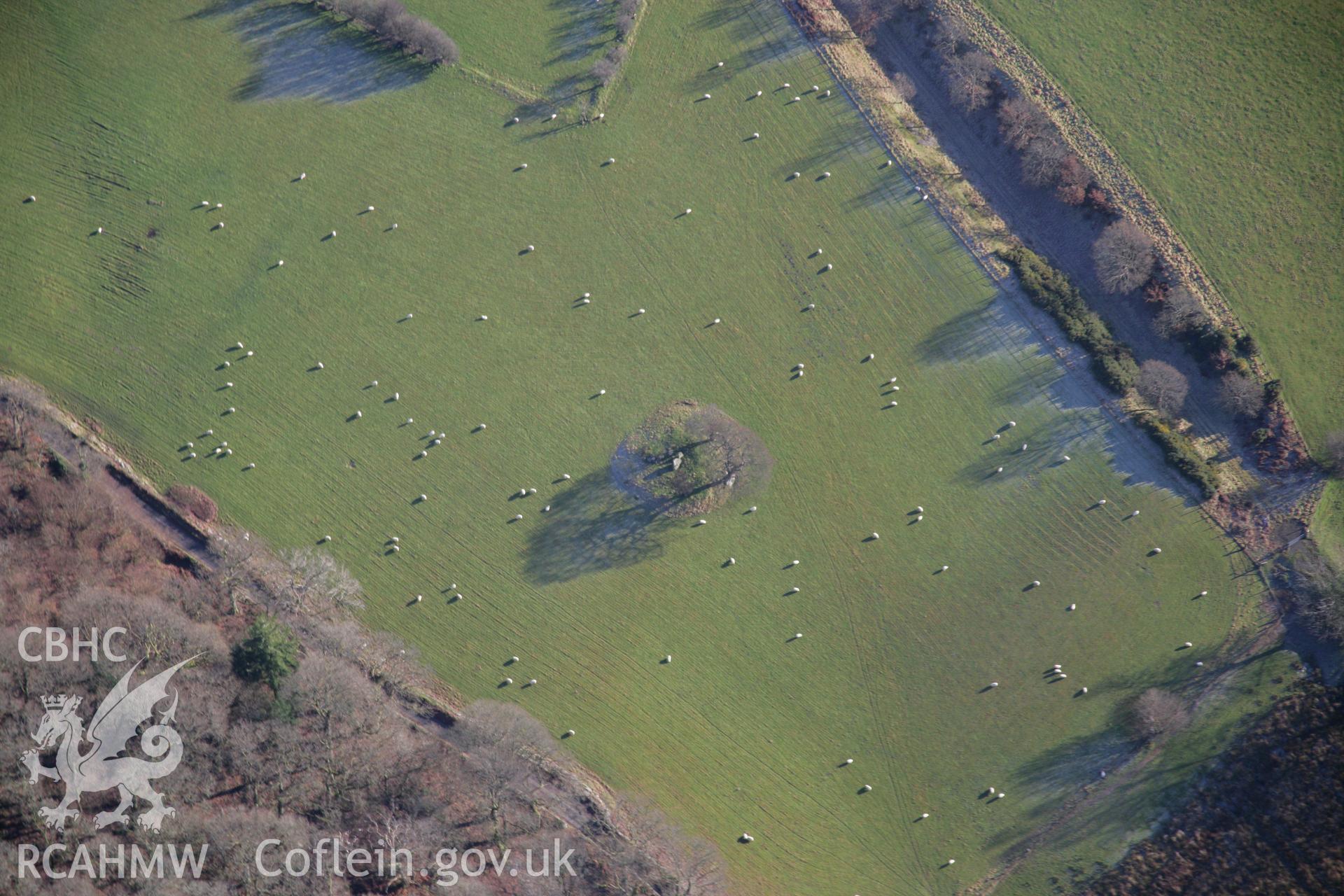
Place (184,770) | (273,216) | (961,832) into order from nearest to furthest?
1. (184,770)
2. (961,832)
3. (273,216)

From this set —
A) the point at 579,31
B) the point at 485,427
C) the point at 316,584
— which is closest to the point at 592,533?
the point at 485,427

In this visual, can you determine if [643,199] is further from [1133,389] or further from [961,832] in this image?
[961,832]

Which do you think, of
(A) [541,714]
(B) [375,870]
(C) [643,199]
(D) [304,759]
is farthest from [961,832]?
(C) [643,199]

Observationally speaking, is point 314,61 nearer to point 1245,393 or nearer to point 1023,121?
point 1023,121

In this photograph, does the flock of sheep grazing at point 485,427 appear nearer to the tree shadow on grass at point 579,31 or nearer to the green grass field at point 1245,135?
the tree shadow on grass at point 579,31

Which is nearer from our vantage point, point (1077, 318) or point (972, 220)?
point (1077, 318)

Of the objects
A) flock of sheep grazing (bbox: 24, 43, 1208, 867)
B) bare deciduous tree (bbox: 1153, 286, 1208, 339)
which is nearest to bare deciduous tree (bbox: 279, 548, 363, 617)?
flock of sheep grazing (bbox: 24, 43, 1208, 867)

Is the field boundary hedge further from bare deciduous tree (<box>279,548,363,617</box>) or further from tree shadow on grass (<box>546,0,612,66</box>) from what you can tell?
bare deciduous tree (<box>279,548,363,617</box>)
